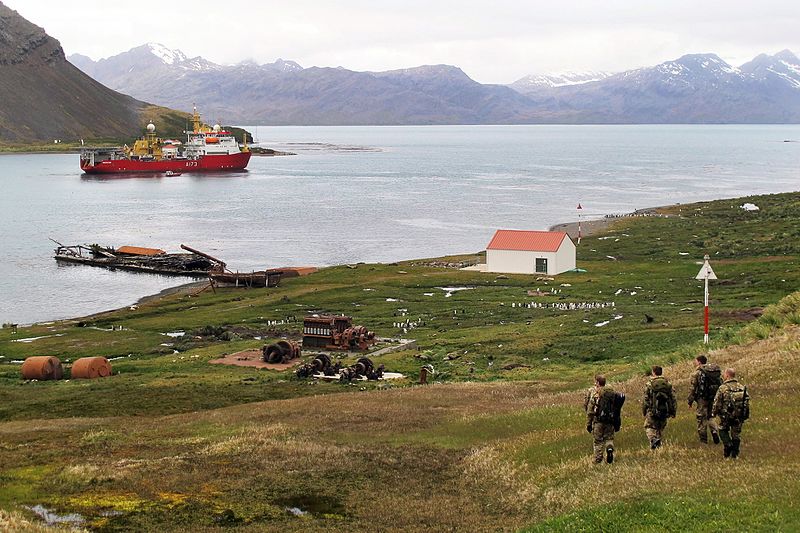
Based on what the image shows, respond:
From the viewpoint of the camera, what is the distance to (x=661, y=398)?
17.7 m

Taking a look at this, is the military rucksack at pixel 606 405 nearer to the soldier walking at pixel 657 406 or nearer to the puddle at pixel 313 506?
the soldier walking at pixel 657 406

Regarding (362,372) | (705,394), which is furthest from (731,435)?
(362,372)

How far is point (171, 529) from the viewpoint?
1695 centimetres

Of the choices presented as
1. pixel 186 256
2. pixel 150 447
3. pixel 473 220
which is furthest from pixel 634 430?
pixel 473 220

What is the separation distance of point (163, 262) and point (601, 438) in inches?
3015

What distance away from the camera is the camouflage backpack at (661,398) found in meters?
17.6

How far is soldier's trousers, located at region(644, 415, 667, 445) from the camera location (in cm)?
1781

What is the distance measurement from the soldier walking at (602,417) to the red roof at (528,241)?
50594 millimetres

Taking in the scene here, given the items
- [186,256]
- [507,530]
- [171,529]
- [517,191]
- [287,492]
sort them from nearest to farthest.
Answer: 1. [507,530]
2. [171,529]
3. [287,492]
4. [186,256]
5. [517,191]

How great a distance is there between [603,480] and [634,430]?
3398 mm

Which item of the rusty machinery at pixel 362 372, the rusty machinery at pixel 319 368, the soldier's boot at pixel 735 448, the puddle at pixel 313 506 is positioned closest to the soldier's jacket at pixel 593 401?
the soldier's boot at pixel 735 448

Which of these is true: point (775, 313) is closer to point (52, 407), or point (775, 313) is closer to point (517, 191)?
point (52, 407)

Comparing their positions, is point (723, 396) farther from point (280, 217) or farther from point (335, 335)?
point (280, 217)

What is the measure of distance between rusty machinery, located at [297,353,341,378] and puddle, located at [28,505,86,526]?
60.6 ft
